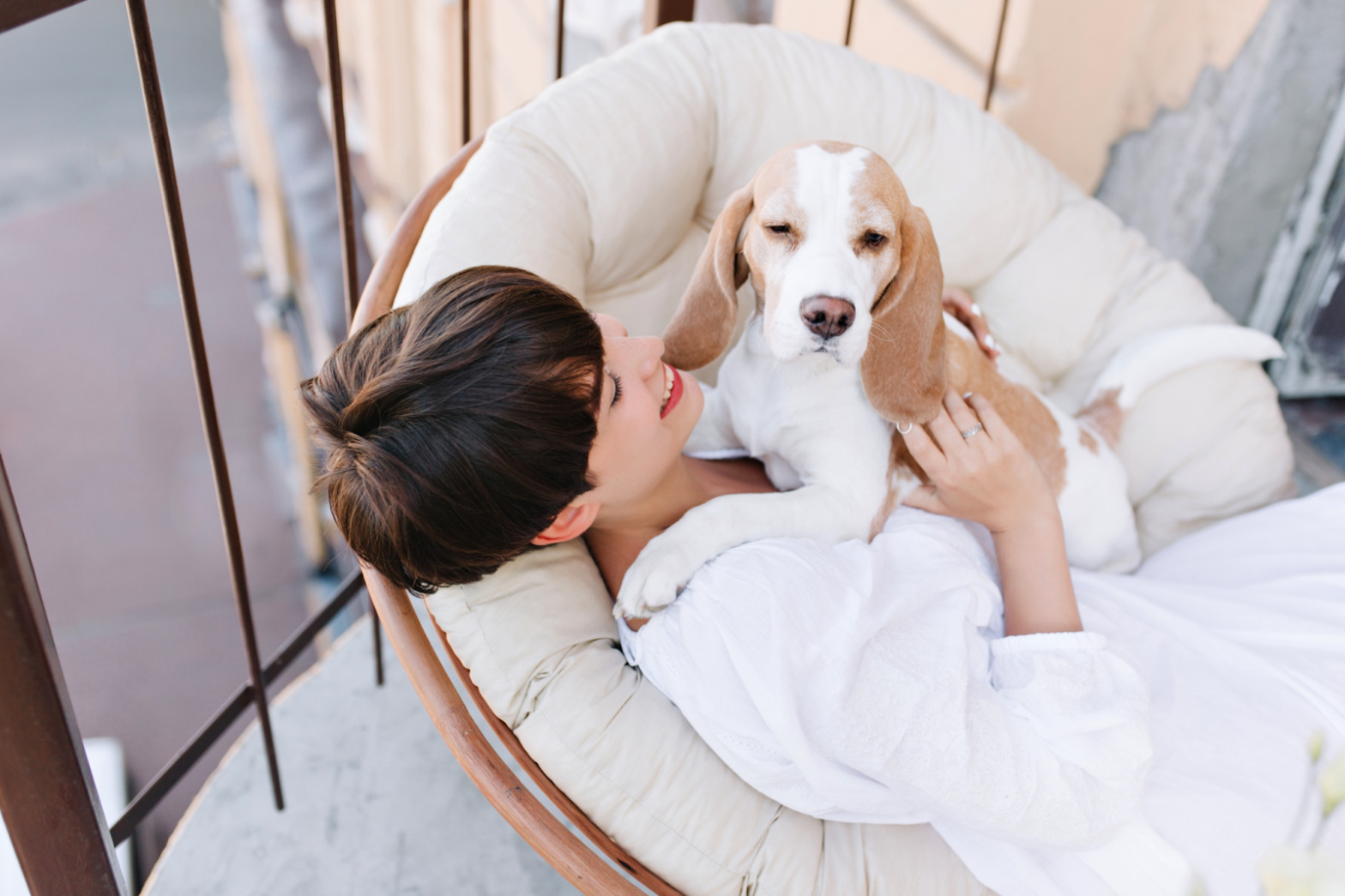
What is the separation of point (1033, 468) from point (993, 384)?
0.61ft

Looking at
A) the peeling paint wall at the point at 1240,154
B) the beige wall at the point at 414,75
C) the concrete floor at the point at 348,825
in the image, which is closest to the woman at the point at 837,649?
the concrete floor at the point at 348,825

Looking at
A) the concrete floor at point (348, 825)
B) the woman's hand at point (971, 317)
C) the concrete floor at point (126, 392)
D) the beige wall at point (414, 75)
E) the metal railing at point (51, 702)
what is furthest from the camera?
the concrete floor at point (126, 392)

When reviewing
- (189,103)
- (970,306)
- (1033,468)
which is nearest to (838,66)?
(970,306)

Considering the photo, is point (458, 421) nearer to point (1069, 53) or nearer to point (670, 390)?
point (670, 390)

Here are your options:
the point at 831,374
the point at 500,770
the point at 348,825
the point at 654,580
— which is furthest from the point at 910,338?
the point at 348,825

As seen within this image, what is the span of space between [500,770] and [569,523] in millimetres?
307

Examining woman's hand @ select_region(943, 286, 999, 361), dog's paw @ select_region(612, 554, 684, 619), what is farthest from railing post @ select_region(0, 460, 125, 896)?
woman's hand @ select_region(943, 286, 999, 361)

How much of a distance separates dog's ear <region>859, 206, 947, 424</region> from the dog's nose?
155 millimetres

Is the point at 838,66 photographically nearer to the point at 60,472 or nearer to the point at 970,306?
the point at 970,306

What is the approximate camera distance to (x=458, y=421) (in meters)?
0.97

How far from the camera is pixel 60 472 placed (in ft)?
23.0

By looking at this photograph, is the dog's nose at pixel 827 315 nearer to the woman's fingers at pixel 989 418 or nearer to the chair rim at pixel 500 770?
the woman's fingers at pixel 989 418

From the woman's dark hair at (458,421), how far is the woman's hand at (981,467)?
0.58 m

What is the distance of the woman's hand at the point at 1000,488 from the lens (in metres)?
1.34
